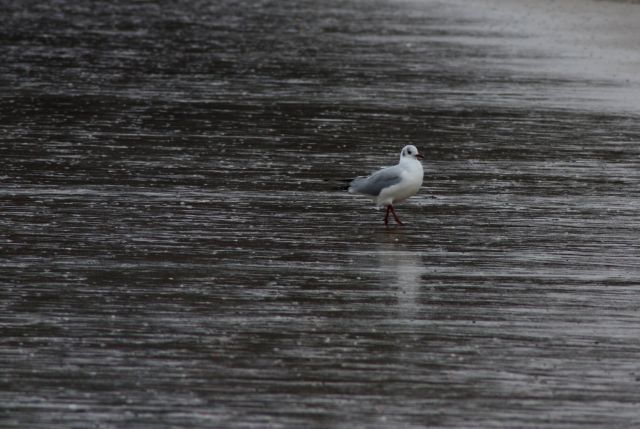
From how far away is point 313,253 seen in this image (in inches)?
427

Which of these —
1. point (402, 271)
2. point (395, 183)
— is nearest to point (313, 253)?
point (402, 271)

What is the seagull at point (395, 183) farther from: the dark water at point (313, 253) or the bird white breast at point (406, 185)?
the dark water at point (313, 253)

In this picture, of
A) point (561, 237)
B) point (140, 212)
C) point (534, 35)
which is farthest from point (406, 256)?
point (534, 35)

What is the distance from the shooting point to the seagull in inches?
472

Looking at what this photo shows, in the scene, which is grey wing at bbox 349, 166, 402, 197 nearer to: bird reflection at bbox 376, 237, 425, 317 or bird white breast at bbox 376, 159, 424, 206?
bird white breast at bbox 376, 159, 424, 206

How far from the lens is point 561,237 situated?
37.8 feet

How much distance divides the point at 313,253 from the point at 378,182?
4.78 feet

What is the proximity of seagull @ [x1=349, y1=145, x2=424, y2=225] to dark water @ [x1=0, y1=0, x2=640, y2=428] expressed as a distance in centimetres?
24

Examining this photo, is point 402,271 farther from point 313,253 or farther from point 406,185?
point 406,185

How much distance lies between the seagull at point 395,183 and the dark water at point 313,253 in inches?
9.3

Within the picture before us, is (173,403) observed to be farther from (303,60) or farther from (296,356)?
(303,60)

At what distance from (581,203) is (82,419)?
22.5 feet

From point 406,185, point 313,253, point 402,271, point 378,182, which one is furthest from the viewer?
point 378,182

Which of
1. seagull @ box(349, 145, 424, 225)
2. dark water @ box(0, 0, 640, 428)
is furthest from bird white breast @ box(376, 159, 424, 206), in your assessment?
dark water @ box(0, 0, 640, 428)
